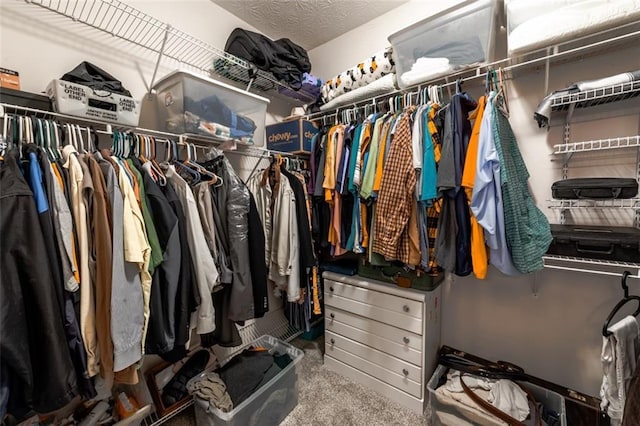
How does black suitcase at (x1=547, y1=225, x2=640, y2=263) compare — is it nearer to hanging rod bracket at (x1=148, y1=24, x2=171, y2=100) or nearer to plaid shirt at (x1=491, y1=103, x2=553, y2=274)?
plaid shirt at (x1=491, y1=103, x2=553, y2=274)

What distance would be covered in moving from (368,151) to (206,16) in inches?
55.1

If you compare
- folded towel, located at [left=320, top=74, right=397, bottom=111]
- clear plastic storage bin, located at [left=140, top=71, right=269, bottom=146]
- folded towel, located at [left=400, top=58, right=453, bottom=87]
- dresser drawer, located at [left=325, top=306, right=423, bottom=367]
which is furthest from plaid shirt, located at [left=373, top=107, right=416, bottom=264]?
clear plastic storage bin, located at [left=140, top=71, right=269, bottom=146]

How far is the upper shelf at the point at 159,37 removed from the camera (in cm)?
124

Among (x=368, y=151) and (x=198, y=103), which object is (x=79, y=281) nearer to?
(x=198, y=103)

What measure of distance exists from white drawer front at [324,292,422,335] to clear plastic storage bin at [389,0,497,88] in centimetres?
130

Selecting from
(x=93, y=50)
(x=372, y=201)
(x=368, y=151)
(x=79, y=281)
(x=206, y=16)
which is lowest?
(x=79, y=281)

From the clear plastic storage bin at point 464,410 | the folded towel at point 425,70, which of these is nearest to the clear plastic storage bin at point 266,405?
the clear plastic storage bin at point 464,410

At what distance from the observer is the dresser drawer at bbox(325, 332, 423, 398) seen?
150cm

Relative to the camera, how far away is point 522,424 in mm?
1108

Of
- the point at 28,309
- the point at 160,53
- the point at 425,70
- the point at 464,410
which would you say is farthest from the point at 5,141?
the point at 464,410

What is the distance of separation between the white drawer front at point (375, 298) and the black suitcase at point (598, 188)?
0.85 meters

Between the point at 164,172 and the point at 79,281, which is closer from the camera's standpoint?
the point at 79,281

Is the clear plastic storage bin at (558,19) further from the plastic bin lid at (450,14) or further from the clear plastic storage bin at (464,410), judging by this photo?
the clear plastic storage bin at (464,410)

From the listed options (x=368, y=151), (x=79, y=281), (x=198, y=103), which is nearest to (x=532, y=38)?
(x=368, y=151)
